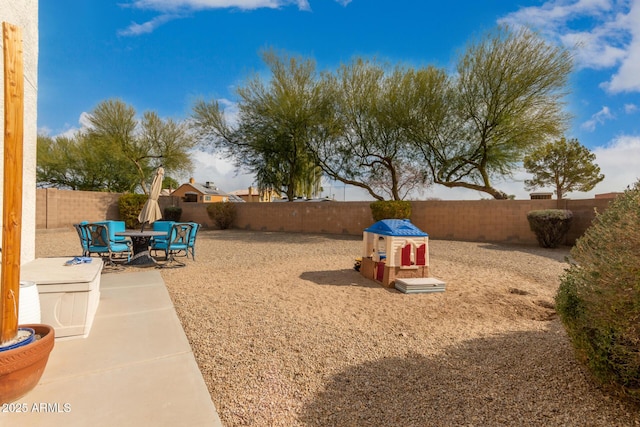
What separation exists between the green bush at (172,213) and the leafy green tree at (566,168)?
26.6 m

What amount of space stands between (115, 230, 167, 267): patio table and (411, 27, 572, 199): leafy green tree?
1079 centimetres

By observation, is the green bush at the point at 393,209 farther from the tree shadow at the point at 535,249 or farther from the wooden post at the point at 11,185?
the wooden post at the point at 11,185

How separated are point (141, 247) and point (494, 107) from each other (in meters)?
12.7

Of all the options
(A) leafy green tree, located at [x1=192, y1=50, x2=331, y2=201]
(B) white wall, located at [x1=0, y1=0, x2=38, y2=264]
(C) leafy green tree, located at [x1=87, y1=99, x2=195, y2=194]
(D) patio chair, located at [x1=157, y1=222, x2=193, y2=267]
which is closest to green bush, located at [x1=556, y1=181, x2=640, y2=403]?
(B) white wall, located at [x1=0, y1=0, x2=38, y2=264]

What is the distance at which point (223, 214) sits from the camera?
61.1 ft

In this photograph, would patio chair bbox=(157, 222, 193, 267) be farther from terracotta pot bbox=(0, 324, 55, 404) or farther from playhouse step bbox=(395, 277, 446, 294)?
terracotta pot bbox=(0, 324, 55, 404)

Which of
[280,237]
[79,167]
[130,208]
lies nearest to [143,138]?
[130,208]

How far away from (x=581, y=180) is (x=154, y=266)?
32531 mm

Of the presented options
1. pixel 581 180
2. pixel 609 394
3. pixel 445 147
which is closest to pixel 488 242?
pixel 445 147

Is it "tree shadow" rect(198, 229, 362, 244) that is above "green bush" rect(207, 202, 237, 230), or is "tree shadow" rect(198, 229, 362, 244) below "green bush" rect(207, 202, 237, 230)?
below

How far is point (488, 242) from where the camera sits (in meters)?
12.6

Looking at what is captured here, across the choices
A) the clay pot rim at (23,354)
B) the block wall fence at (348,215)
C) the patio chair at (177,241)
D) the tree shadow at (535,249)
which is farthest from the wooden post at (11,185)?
the block wall fence at (348,215)

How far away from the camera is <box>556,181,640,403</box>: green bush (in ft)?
6.24

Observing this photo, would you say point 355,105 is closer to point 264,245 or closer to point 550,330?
point 264,245
